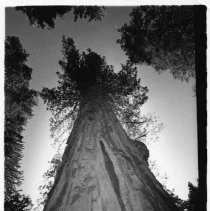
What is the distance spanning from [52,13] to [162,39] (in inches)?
57.9

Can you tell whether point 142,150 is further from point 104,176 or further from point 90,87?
point 90,87

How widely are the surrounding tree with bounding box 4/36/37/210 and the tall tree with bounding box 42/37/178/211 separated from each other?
336 millimetres

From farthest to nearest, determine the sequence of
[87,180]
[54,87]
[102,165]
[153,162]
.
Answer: [54,87] → [153,162] → [102,165] → [87,180]

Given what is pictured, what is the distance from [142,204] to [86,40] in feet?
7.08

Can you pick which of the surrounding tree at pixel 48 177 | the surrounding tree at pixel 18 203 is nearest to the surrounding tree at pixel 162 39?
the surrounding tree at pixel 48 177

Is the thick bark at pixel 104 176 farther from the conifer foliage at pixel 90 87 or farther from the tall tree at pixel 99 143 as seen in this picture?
the conifer foliage at pixel 90 87

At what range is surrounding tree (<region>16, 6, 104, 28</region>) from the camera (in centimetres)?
330

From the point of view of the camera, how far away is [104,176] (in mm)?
2535

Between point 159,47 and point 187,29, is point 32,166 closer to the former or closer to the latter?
point 159,47

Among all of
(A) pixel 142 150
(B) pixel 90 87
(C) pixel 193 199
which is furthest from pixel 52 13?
(C) pixel 193 199

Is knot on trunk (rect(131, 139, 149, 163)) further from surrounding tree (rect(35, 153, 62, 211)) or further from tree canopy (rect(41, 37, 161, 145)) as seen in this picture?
surrounding tree (rect(35, 153, 62, 211))

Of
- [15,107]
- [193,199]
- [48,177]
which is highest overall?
[15,107]

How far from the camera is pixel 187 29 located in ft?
11.1

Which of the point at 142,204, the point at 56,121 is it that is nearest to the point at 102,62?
the point at 56,121
